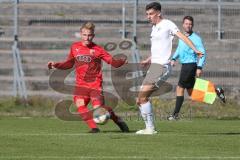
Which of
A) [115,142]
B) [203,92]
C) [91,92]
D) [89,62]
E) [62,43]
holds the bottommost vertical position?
[203,92]

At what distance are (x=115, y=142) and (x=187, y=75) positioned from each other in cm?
722

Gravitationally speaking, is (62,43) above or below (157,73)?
below

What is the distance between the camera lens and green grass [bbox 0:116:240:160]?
10.7 metres

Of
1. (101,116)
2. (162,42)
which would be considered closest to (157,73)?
(162,42)

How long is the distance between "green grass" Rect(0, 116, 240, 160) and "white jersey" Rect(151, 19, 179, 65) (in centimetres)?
121

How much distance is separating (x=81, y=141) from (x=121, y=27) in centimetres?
1254

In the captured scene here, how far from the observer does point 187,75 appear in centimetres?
1936

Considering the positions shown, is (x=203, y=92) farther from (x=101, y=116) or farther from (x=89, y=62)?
(x=101, y=116)

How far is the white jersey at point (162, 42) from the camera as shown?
14.1 m

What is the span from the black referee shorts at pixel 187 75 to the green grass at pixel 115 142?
2.55m

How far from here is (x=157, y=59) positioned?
1418 centimetres

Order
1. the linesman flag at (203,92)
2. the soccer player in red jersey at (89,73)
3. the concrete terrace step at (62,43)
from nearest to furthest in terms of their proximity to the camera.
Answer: the soccer player in red jersey at (89,73) < the linesman flag at (203,92) < the concrete terrace step at (62,43)

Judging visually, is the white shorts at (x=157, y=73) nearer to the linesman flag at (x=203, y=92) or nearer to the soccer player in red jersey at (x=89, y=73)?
the soccer player in red jersey at (x=89, y=73)

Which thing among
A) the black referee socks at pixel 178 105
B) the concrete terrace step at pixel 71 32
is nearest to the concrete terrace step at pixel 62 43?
the concrete terrace step at pixel 71 32
